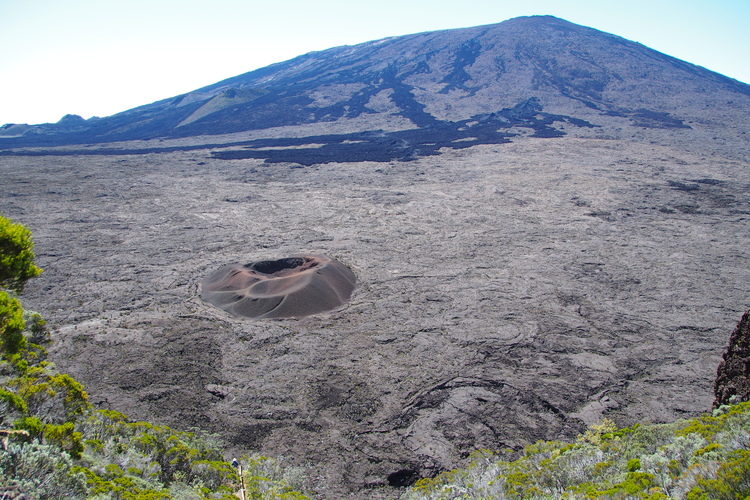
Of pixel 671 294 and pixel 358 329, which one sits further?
pixel 671 294

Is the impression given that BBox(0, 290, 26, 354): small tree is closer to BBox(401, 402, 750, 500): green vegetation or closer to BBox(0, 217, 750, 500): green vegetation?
BBox(0, 217, 750, 500): green vegetation

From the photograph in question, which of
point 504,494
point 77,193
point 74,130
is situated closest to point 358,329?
point 504,494

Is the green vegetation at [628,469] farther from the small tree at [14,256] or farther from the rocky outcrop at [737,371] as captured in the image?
the small tree at [14,256]

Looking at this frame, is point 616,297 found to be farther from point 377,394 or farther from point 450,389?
point 377,394

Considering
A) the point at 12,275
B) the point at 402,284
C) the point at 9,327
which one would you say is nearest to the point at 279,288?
the point at 402,284

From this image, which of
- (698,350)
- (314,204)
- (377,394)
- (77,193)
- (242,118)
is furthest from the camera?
(242,118)

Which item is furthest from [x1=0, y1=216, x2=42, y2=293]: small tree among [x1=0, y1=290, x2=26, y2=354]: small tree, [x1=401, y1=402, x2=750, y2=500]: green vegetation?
[x1=401, y1=402, x2=750, y2=500]: green vegetation
